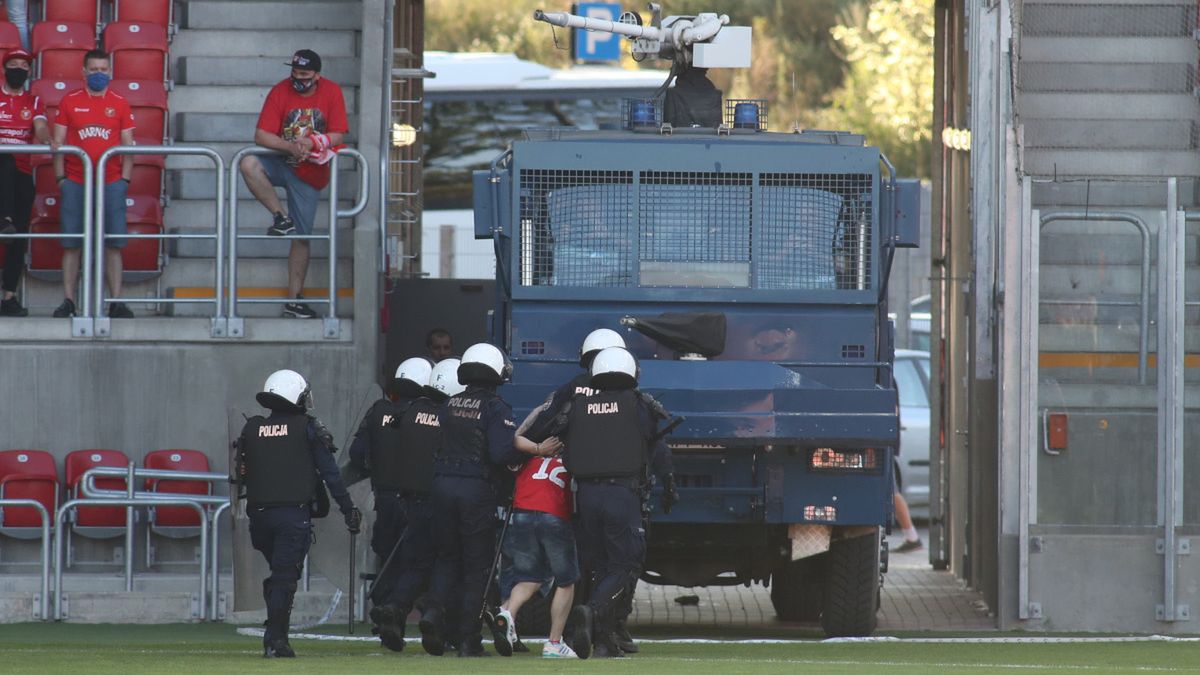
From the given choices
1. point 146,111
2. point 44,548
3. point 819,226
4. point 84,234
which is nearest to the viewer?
point 819,226

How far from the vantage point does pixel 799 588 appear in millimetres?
15453

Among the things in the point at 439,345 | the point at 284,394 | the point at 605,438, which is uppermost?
the point at 439,345

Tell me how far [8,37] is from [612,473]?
8.25 meters

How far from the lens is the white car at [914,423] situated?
23062 mm

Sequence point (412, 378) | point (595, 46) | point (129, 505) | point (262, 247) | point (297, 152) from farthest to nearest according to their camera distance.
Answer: point (595, 46), point (262, 247), point (297, 152), point (129, 505), point (412, 378)

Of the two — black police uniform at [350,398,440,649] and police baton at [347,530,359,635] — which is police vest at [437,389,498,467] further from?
police baton at [347,530,359,635]

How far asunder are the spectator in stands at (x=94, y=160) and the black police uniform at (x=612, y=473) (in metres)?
5.16

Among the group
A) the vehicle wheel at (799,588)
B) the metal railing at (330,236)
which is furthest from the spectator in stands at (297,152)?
the vehicle wheel at (799,588)

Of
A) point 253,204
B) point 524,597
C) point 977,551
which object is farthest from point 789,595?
point 253,204

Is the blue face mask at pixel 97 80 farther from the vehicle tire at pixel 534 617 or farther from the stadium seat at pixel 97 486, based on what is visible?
the vehicle tire at pixel 534 617

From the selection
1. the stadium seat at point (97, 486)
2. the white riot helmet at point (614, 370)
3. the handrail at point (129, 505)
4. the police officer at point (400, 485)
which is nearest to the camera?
the white riot helmet at point (614, 370)

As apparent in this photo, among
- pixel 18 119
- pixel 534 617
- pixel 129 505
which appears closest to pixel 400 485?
pixel 534 617

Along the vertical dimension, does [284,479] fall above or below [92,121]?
below

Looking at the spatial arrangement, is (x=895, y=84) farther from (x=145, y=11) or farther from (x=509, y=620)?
(x=509, y=620)
